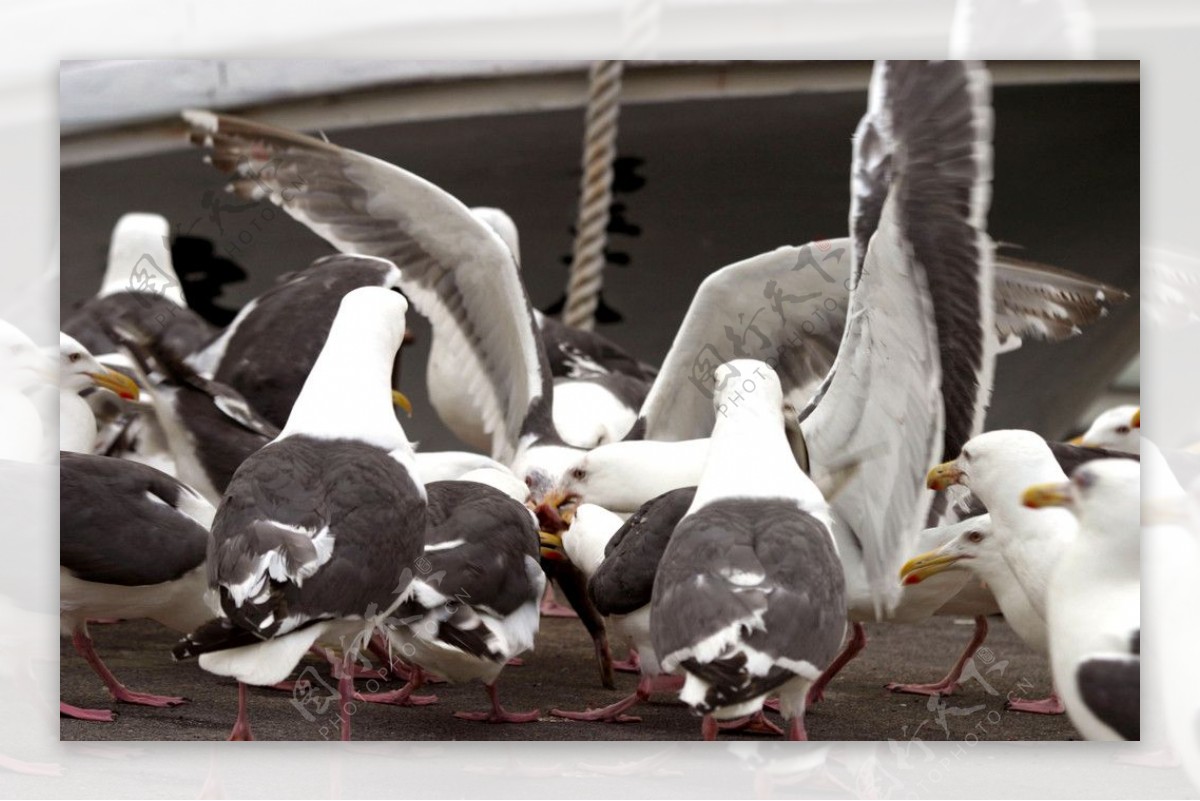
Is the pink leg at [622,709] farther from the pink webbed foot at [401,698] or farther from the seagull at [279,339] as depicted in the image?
the seagull at [279,339]

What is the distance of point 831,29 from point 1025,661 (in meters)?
1.31

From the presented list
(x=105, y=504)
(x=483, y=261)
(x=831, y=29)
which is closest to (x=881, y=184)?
(x=831, y=29)

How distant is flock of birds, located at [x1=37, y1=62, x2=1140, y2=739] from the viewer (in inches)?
110

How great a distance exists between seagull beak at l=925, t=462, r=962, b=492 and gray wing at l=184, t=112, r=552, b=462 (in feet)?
3.13

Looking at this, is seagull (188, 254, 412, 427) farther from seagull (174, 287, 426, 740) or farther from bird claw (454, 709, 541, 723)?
bird claw (454, 709, 541, 723)

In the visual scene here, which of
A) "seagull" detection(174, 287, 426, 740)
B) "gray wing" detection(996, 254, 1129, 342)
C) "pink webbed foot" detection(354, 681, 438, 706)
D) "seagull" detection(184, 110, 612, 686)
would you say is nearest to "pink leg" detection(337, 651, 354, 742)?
"seagull" detection(174, 287, 426, 740)

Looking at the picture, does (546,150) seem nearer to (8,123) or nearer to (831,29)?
(831,29)

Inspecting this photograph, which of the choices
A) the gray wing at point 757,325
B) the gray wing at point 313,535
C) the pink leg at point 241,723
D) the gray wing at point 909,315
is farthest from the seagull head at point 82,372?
the gray wing at point 909,315

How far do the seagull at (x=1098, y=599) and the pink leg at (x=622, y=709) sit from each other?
2.39 ft

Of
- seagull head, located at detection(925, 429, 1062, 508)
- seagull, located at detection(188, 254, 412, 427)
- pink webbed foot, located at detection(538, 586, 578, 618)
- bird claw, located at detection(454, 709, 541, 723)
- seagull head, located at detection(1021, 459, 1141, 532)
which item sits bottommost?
bird claw, located at detection(454, 709, 541, 723)

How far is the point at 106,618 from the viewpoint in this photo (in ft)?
10.8

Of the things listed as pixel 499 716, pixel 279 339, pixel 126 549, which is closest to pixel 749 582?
pixel 499 716

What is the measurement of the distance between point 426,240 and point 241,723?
121cm

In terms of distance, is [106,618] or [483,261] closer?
[106,618]
